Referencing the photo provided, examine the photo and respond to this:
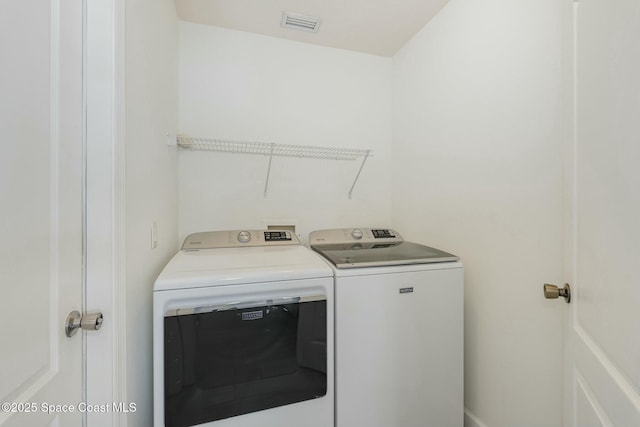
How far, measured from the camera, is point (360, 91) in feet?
7.31

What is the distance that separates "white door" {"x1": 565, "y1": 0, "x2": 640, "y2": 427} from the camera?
1.73ft

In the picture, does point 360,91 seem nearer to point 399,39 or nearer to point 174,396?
point 399,39

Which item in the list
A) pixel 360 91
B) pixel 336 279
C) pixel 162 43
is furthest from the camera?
pixel 360 91

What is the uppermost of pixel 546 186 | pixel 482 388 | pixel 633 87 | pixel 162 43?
pixel 162 43

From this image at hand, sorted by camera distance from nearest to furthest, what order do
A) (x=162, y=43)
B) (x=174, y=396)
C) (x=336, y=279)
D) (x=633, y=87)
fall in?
(x=633, y=87) → (x=174, y=396) → (x=336, y=279) → (x=162, y=43)

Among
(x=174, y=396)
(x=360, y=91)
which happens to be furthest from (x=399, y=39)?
(x=174, y=396)

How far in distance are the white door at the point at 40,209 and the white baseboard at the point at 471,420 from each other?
72.3 inches

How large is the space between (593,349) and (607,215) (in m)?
0.37

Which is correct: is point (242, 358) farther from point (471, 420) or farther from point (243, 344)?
point (471, 420)

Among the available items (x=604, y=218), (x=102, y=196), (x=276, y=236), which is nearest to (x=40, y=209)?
(x=102, y=196)

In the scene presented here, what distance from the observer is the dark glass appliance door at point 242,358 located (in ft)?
3.32

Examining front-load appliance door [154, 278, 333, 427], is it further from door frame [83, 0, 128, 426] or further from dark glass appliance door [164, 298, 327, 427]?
door frame [83, 0, 128, 426]

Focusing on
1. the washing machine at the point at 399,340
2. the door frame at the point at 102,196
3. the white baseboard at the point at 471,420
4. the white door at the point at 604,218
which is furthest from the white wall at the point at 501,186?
the door frame at the point at 102,196

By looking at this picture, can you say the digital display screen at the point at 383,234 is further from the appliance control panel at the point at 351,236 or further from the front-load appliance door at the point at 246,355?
the front-load appliance door at the point at 246,355
